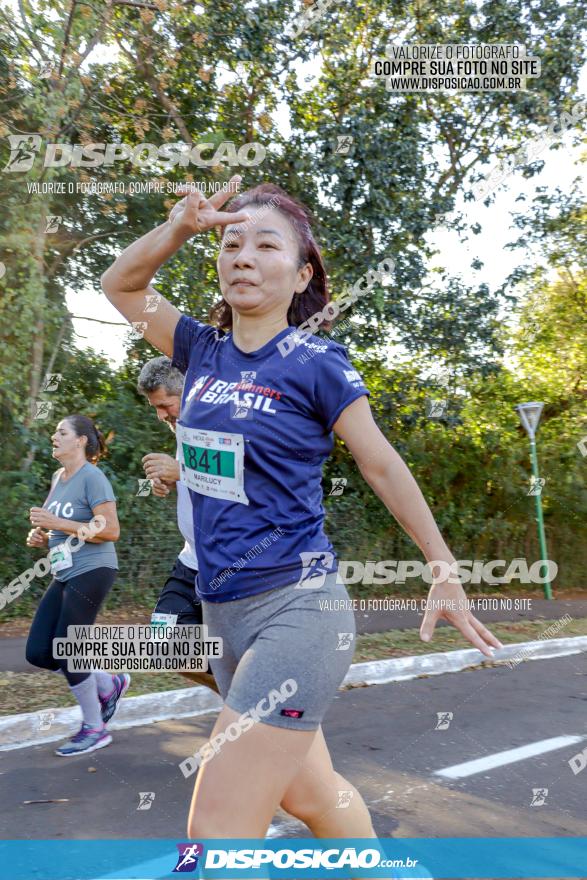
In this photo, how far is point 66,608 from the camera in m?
4.80

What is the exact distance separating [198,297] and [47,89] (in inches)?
123

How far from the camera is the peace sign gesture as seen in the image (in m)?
2.31

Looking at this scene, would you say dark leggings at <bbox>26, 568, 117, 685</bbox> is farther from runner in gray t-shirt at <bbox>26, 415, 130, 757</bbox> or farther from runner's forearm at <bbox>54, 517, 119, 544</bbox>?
runner's forearm at <bbox>54, 517, 119, 544</bbox>

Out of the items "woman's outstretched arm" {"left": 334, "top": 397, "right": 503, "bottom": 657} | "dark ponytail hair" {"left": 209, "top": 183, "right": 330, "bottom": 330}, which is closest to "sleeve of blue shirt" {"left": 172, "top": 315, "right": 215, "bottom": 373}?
"dark ponytail hair" {"left": 209, "top": 183, "right": 330, "bottom": 330}

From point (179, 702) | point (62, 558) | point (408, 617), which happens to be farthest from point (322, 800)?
point (408, 617)

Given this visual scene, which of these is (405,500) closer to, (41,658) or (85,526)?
(85,526)

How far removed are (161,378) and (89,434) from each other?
3.12 ft

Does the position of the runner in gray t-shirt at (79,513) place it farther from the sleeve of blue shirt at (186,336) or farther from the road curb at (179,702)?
the sleeve of blue shirt at (186,336)

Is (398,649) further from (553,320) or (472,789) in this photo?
(553,320)

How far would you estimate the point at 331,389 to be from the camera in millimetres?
2201

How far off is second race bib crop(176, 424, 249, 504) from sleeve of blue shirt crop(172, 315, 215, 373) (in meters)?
0.29

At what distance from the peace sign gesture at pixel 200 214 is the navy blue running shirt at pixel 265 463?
0.35 m

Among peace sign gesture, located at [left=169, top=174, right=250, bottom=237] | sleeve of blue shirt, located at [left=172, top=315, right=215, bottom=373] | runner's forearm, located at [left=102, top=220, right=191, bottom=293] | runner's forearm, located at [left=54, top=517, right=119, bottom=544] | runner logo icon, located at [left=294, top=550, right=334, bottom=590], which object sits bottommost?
runner logo icon, located at [left=294, top=550, right=334, bottom=590]

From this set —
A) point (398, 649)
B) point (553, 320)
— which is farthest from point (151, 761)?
point (553, 320)
